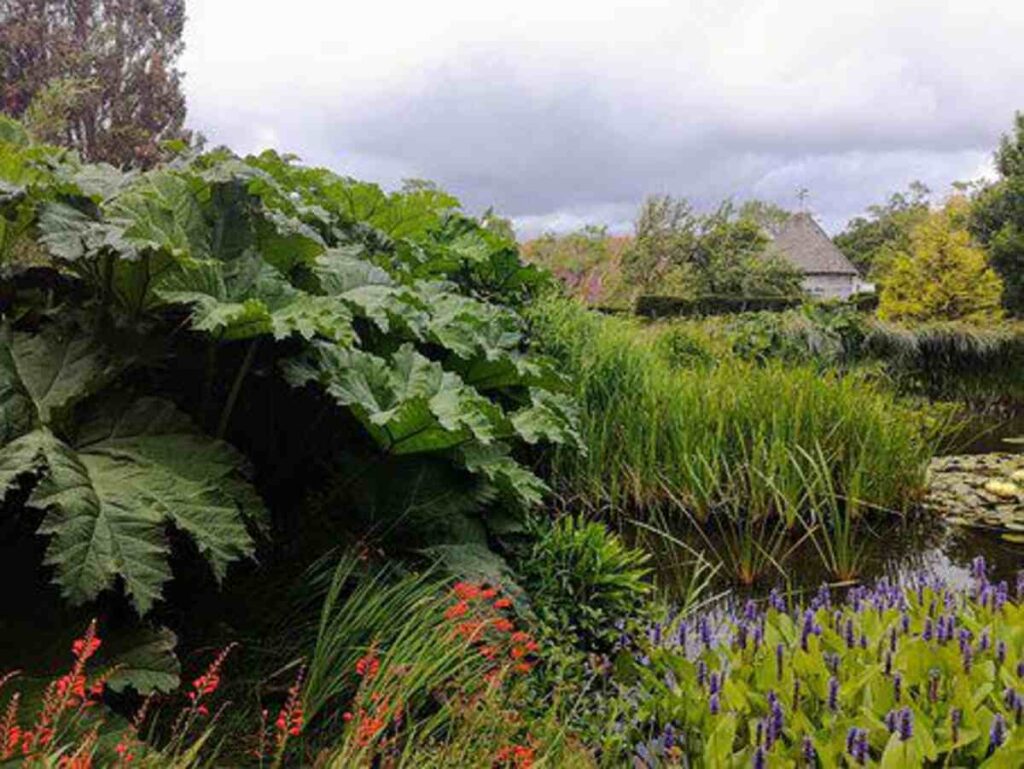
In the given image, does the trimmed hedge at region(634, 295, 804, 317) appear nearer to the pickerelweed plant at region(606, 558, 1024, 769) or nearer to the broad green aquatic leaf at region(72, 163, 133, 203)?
the pickerelweed plant at region(606, 558, 1024, 769)

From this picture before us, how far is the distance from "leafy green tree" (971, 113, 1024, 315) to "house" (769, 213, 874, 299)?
2088cm

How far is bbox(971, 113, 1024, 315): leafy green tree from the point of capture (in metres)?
21.6

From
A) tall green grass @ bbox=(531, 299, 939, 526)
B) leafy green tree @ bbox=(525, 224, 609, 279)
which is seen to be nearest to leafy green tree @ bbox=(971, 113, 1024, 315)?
leafy green tree @ bbox=(525, 224, 609, 279)

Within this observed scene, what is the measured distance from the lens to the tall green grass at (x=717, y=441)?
4.96 meters

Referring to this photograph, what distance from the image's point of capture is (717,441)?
5094mm

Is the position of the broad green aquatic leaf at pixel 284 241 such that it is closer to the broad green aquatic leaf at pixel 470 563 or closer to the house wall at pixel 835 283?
the broad green aquatic leaf at pixel 470 563

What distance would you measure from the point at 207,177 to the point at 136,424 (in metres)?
0.67

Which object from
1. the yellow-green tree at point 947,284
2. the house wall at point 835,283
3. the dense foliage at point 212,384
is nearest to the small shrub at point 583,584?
the dense foliage at point 212,384

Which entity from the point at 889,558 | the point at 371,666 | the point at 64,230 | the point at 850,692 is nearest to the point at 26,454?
the point at 64,230

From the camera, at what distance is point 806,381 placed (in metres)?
5.69

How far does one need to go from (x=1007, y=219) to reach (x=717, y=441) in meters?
22.7

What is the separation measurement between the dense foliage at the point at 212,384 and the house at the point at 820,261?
150 ft

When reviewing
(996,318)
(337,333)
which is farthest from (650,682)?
(996,318)

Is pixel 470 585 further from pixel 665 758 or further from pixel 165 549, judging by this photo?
pixel 165 549
